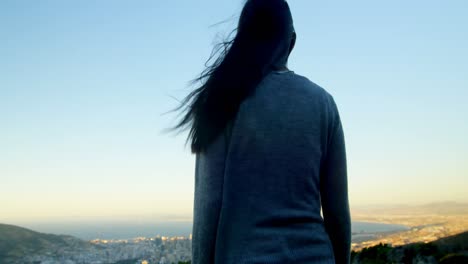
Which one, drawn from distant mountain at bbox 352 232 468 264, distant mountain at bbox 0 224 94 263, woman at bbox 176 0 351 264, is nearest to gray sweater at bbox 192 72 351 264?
woman at bbox 176 0 351 264

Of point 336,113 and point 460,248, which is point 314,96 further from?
point 460,248

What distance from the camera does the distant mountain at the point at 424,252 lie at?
230 inches

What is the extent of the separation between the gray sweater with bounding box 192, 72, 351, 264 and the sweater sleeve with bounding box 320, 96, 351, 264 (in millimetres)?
30

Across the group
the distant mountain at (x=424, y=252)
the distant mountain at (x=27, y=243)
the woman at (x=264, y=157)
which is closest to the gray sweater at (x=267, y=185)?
the woman at (x=264, y=157)

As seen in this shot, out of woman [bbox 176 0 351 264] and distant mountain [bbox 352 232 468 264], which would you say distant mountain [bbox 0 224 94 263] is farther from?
woman [bbox 176 0 351 264]

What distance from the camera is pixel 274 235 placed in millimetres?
1507

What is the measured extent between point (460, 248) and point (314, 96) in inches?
213

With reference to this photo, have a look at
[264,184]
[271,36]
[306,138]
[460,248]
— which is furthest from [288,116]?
[460,248]

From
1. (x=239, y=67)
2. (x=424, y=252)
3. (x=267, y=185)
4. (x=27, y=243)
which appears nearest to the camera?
(x=267, y=185)

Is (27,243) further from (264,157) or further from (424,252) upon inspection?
(264,157)

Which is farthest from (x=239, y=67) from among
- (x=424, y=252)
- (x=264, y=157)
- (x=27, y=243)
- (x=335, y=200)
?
(x=27, y=243)

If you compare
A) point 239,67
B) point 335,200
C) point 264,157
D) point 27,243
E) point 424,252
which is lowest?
point 27,243

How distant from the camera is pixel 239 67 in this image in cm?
173

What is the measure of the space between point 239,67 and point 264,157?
43 cm
